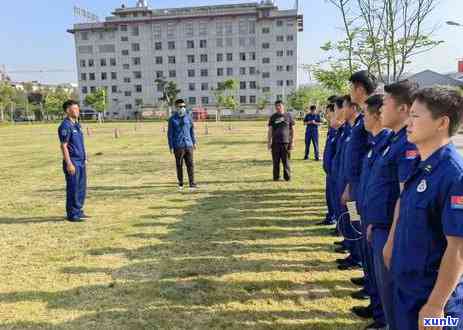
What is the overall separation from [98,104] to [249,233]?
65782 mm

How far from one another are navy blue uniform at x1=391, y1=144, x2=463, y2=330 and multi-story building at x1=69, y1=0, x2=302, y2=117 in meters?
73.0

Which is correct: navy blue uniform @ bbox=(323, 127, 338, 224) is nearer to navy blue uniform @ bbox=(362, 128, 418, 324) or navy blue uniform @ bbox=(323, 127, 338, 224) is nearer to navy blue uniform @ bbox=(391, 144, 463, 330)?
navy blue uniform @ bbox=(362, 128, 418, 324)

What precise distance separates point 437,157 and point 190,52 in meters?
78.2

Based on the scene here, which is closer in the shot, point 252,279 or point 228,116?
point 252,279

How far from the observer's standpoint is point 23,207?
310 inches

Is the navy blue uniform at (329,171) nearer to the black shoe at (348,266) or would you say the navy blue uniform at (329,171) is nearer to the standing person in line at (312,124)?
the black shoe at (348,266)

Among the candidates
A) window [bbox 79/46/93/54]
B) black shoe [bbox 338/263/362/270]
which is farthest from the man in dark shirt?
window [bbox 79/46/93/54]

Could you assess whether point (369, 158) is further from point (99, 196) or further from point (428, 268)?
point (99, 196)

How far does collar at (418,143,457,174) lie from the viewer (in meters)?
1.83

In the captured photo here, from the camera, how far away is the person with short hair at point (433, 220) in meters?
1.72

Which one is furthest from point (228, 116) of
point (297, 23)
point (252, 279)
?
point (252, 279)

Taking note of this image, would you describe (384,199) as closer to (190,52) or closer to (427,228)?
(427,228)

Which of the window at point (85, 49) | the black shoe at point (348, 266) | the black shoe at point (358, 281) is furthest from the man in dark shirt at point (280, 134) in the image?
the window at point (85, 49)

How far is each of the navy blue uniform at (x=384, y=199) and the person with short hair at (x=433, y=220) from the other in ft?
1.75
